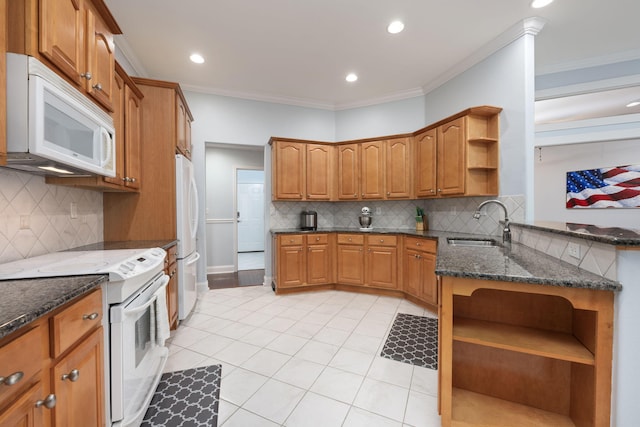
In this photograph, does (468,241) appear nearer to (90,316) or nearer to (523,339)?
(523,339)

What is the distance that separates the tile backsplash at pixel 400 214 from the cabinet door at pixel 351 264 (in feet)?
2.12

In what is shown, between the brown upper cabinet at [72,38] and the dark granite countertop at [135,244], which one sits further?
the dark granite countertop at [135,244]

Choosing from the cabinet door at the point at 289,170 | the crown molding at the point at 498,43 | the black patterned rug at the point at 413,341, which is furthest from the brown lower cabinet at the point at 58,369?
the crown molding at the point at 498,43

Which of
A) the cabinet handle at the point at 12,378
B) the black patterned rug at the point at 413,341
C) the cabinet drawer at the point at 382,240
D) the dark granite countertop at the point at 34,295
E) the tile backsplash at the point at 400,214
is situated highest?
the tile backsplash at the point at 400,214

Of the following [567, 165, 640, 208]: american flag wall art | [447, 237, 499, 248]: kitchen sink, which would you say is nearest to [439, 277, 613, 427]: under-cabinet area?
[447, 237, 499, 248]: kitchen sink

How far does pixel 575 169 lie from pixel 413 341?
5.29 meters

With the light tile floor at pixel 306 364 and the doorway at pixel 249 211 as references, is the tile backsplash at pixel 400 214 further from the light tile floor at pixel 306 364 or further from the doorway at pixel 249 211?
the doorway at pixel 249 211

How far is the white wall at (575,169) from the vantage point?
4434 millimetres

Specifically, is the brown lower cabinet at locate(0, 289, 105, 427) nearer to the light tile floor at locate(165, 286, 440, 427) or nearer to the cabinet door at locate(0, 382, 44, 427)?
the cabinet door at locate(0, 382, 44, 427)

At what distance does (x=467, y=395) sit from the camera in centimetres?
147

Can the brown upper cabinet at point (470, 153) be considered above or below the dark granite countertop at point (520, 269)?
above

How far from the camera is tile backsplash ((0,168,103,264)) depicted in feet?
4.79

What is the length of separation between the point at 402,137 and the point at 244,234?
5.43 m

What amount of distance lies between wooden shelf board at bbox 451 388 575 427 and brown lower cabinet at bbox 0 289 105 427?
1678 mm
